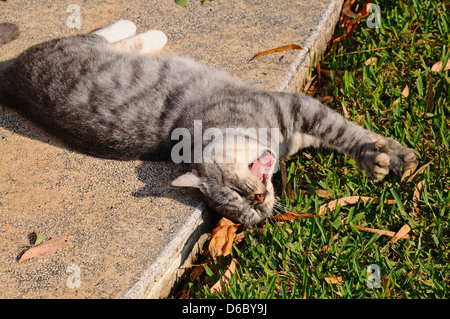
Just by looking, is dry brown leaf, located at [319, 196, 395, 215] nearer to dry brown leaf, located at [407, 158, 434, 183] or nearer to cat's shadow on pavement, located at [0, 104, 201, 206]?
dry brown leaf, located at [407, 158, 434, 183]

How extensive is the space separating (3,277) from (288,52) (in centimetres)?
267

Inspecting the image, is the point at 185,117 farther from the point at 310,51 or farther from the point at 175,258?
the point at 310,51

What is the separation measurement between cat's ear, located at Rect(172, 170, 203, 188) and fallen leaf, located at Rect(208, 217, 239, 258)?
11.3 inches

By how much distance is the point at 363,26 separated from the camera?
15.9 feet

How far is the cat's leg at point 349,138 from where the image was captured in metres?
3.50

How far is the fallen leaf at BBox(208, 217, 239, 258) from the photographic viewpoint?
10.8 ft

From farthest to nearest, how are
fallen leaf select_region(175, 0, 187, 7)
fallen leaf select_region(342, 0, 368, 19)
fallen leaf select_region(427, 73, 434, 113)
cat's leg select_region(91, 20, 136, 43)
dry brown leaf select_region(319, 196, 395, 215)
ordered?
fallen leaf select_region(175, 0, 187, 7)
fallen leaf select_region(342, 0, 368, 19)
cat's leg select_region(91, 20, 136, 43)
fallen leaf select_region(427, 73, 434, 113)
dry brown leaf select_region(319, 196, 395, 215)

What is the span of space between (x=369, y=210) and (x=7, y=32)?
3318 mm

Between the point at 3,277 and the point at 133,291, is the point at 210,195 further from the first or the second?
the point at 3,277

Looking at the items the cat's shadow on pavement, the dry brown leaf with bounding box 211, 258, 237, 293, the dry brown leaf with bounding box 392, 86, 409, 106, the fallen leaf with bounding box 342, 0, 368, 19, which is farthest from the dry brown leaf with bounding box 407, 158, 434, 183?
the fallen leaf with bounding box 342, 0, 368, 19

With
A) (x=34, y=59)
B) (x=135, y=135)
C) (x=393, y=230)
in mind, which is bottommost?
(x=393, y=230)

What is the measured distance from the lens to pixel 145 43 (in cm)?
450

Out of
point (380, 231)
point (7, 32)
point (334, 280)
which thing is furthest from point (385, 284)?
point (7, 32)
